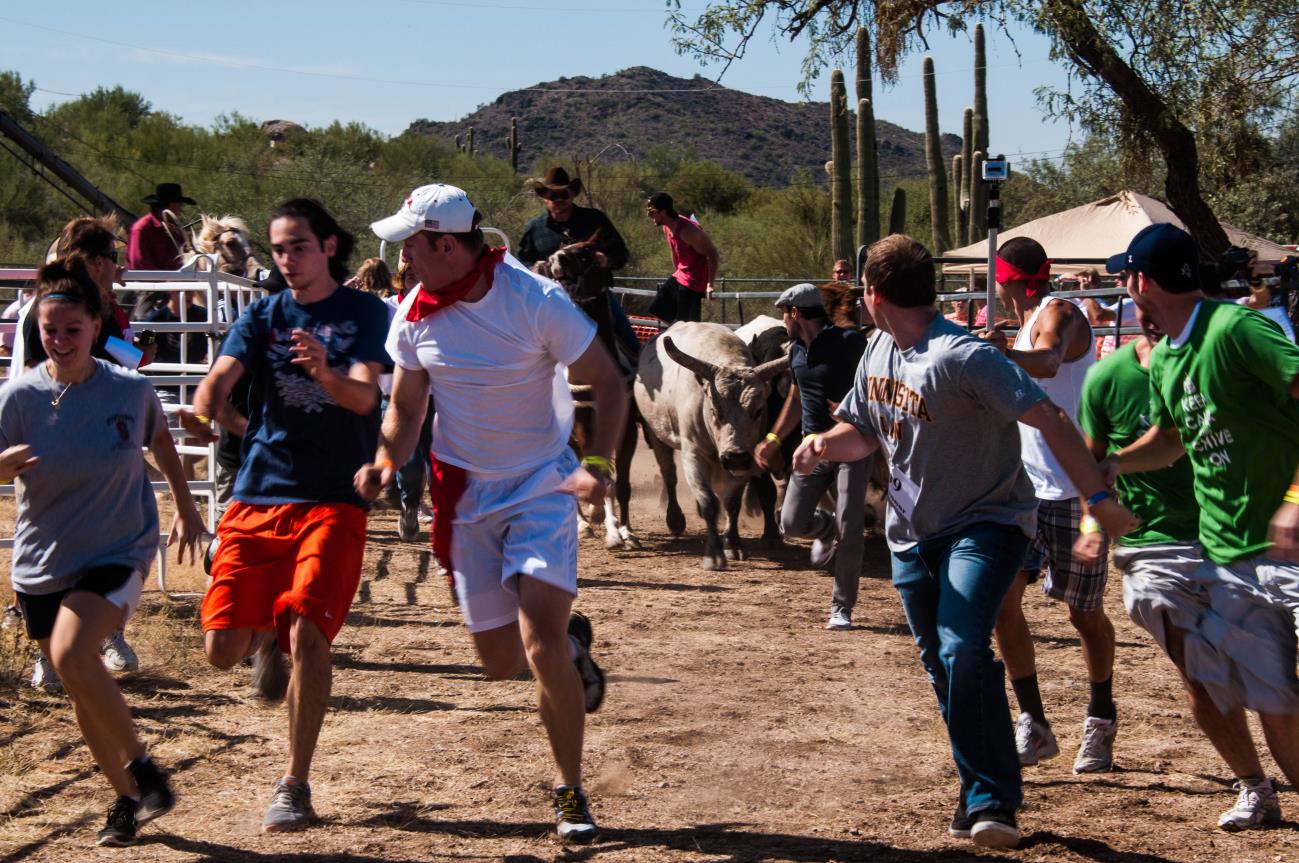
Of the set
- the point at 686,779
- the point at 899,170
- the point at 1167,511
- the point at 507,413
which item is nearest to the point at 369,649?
the point at 686,779

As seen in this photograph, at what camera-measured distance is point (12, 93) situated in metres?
59.6

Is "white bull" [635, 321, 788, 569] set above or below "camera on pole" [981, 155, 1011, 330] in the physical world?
below

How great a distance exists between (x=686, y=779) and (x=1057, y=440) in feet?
6.74

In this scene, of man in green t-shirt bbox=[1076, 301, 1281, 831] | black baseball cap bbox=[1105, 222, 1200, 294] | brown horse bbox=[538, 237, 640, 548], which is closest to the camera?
black baseball cap bbox=[1105, 222, 1200, 294]

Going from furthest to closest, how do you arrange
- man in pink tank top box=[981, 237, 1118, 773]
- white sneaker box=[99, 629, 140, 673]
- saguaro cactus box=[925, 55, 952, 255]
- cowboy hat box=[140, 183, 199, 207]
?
1. saguaro cactus box=[925, 55, 952, 255]
2. cowboy hat box=[140, 183, 199, 207]
3. white sneaker box=[99, 629, 140, 673]
4. man in pink tank top box=[981, 237, 1118, 773]

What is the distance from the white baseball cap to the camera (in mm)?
4879

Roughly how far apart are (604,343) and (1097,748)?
572 cm

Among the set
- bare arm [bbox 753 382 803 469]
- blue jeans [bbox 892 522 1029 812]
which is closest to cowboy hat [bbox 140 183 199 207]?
bare arm [bbox 753 382 803 469]

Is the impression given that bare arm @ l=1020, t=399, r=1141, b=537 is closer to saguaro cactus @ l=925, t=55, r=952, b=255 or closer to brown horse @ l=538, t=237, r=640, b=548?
brown horse @ l=538, t=237, r=640, b=548

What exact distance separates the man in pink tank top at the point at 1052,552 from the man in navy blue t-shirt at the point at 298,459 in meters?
2.35

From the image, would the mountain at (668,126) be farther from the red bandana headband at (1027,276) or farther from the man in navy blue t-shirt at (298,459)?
the man in navy blue t-shirt at (298,459)

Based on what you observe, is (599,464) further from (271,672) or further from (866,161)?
(866,161)

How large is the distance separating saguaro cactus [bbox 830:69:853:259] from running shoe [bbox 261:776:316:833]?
948 inches

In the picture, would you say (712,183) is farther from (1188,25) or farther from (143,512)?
(143,512)
